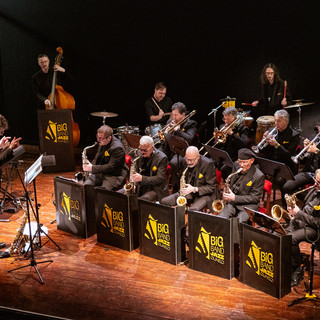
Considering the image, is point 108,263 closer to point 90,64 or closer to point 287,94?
point 287,94

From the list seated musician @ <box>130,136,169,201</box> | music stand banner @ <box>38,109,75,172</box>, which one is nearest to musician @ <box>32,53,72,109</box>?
music stand banner @ <box>38,109,75,172</box>

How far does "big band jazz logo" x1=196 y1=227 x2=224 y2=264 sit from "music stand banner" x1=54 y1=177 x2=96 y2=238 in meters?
1.74

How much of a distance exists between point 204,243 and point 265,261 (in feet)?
2.49

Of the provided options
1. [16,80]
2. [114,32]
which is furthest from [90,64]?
[16,80]

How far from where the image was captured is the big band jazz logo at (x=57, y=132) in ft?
30.1

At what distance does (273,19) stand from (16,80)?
238 inches

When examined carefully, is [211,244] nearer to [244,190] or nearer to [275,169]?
[244,190]

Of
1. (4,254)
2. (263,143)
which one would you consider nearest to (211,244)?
(263,143)

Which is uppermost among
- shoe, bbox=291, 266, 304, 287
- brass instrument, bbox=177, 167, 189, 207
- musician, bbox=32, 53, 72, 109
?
musician, bbox=32, 53, 72, 109

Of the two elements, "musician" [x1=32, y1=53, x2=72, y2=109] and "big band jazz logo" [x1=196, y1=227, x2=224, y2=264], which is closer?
"big band jazz logo" [x1=196, y1=227, x2=224, y2=264]

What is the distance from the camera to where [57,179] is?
6.69 meters

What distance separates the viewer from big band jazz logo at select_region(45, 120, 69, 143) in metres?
9.19

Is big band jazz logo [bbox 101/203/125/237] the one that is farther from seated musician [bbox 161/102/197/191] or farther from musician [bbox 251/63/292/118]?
musician [bbox 251/63/292/118]

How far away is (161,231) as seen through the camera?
5.78 meters
